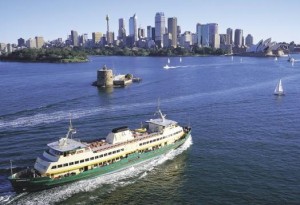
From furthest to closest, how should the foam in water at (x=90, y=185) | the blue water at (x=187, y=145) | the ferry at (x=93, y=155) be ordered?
the ferry at (x=93, y=155) → the blue water at (x=187, y=145) → the foam in water at (x=90, y=185)

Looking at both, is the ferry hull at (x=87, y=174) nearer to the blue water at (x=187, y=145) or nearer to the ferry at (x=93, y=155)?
the ferry at (x=93, y=155)

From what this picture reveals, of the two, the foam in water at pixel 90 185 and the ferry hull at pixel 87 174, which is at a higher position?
the ferry hull at pixel 87 174

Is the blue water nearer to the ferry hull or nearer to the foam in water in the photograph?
the foam in water

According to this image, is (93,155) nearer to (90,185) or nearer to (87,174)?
(87,174)

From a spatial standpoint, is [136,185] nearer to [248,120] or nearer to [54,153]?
[54,153]

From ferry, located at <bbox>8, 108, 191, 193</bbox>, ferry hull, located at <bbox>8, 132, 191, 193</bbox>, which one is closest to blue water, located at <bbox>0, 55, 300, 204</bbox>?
ferry hull, located at <bbox>8, 132, 191, 193</bbox>

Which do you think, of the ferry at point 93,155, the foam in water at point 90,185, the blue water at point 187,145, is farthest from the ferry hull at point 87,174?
the blue water at point 187,145

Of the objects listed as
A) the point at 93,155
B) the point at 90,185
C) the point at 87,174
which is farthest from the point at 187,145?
the point at 90,185
